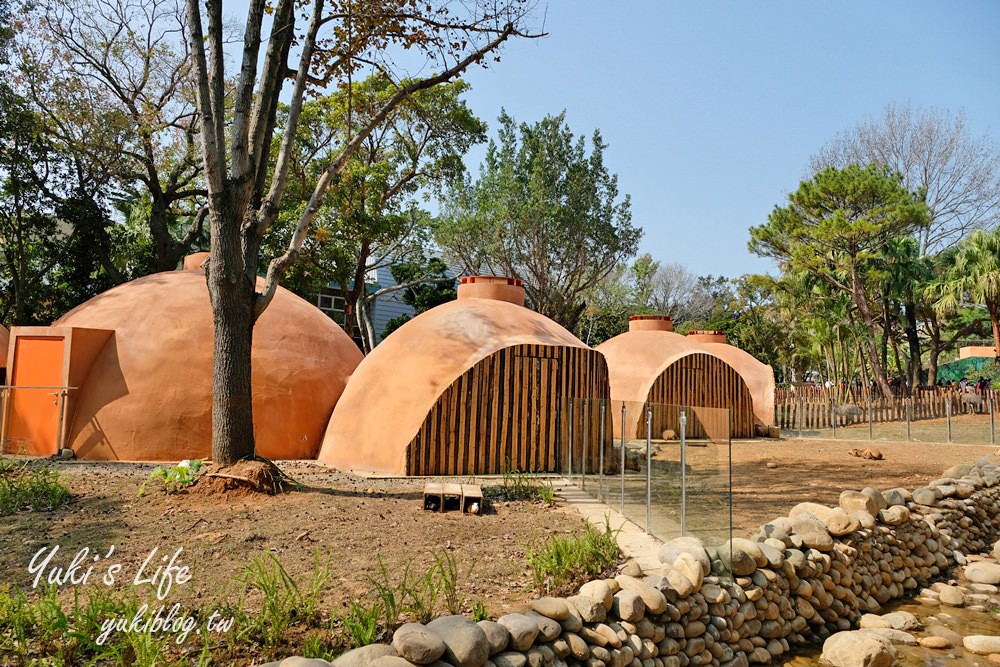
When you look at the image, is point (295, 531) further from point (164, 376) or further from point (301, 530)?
point (164, 376)

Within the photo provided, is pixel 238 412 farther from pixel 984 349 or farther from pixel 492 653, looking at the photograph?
pixel 984 349

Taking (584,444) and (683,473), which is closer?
(683,473)

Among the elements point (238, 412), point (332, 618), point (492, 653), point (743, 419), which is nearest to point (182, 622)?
point (332, 618)

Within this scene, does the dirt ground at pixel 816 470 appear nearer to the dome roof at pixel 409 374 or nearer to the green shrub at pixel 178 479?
the dome roof at pixel 409 374

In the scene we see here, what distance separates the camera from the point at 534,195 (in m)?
22.6

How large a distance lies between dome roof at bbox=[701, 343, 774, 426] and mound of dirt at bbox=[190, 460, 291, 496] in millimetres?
14402

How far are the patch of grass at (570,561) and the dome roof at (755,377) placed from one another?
1421 centimetres

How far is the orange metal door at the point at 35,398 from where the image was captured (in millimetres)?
9922

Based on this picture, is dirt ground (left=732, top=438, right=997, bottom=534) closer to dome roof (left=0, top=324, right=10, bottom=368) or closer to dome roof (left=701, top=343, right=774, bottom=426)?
dome roof (left=701, top=343, right=774, bottom=426)

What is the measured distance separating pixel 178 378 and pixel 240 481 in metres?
3.77

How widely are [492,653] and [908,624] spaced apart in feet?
16.0

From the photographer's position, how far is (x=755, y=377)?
790 inches

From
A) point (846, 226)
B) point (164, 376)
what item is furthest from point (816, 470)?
point (846, 226)

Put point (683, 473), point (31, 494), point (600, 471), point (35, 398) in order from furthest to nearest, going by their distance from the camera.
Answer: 1. point (35, 398)
2. point (600, 471)
3. point (31, 494)
4. point (683, 473)
